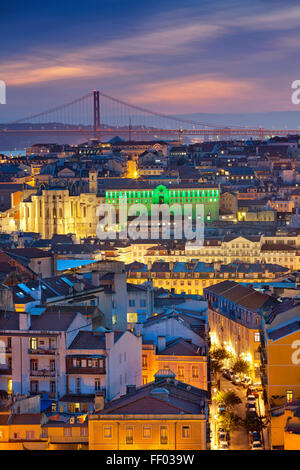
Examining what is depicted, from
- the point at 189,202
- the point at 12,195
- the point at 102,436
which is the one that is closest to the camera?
the point at 102,436

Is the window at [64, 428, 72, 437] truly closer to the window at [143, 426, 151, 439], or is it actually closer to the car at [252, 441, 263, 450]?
the window at [143, 426, 151, 439]

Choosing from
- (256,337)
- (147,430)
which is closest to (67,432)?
(147,430)

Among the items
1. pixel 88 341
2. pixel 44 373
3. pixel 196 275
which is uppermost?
pixel 88 341

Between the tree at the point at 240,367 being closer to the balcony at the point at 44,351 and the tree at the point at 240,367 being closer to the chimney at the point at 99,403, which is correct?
the balcony at the point at 44,351

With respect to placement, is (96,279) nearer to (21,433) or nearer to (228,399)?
(228,399)

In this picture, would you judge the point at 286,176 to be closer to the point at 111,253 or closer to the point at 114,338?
the point at 111,253

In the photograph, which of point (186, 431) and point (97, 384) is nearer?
point (186, 431)
